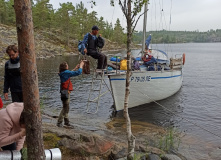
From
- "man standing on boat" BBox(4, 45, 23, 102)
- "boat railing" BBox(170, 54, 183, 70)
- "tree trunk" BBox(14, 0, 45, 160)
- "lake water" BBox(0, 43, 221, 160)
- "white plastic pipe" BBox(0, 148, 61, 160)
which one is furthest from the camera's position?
"boat railing" BBox(170, 54, 183, 70)

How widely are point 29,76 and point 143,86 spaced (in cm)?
1030

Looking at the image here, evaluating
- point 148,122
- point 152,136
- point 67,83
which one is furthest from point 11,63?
point 148,122

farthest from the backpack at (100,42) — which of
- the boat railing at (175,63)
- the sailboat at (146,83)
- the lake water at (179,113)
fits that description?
the boat railing at (175,63)

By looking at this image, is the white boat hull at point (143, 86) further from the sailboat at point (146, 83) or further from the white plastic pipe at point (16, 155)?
the white plastic pipe at point (16, 155)

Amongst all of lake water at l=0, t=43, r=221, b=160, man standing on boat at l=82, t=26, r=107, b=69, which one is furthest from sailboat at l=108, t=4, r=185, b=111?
man standing on boat at l=82, t=26, r=107, b=69

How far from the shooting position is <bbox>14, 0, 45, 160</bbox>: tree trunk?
298 cm

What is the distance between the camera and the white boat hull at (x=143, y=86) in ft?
39.7

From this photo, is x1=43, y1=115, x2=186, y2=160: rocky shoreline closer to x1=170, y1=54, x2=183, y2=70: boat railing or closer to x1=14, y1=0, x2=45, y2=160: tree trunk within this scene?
x1=14, y1=0, x2=45, y2=160: tree trunk

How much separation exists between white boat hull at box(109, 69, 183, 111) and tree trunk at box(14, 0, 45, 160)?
8.49 metres

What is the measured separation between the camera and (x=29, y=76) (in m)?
3.11

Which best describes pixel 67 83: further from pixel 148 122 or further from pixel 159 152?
pixel 148 122

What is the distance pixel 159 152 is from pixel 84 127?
389cm

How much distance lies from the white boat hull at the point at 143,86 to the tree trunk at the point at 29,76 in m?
8.49

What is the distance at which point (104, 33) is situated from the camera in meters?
113
